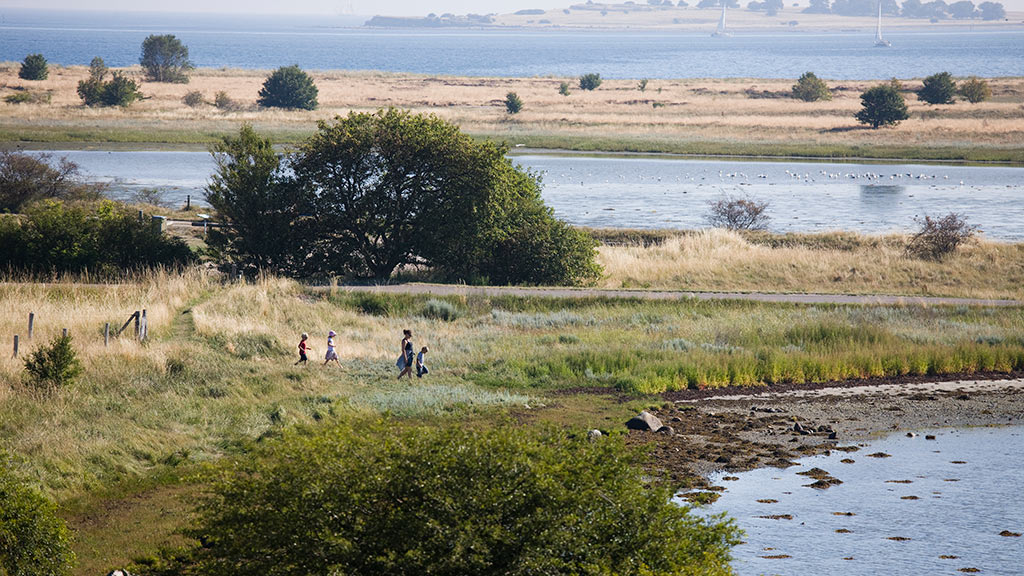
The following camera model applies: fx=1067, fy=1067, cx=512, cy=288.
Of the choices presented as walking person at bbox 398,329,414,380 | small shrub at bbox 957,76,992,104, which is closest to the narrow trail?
walking person at bbox 398,329,414,380

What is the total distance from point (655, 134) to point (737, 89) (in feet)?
172

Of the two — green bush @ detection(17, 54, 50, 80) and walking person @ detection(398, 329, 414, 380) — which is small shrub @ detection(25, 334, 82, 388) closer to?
walking person @ detection(398, 329, 414, 380)

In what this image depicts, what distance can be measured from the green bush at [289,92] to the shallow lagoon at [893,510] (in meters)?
86.3

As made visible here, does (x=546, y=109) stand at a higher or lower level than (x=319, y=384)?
higher

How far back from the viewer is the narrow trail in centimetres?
3547

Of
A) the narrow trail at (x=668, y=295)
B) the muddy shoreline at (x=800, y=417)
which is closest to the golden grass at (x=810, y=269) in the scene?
the narrow trail at (x=668, y=295)

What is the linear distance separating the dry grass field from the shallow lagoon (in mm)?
65188

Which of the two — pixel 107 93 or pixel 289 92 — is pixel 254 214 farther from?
pixel 289 92

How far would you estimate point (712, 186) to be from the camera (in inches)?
2815

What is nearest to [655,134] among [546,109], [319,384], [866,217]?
[546,109]

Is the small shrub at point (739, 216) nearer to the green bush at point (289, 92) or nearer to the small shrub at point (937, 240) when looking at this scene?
the small shrub at point (937, 240)

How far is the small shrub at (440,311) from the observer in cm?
3341

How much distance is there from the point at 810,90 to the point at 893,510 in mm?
107622

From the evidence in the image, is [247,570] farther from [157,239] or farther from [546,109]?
[546,109]
